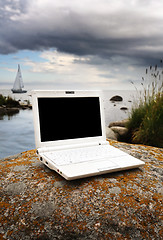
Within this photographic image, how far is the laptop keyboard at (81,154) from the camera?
171 centimetres

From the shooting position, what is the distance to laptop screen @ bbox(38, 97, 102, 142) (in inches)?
78.0

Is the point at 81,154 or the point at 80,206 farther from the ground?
the point at 81,154

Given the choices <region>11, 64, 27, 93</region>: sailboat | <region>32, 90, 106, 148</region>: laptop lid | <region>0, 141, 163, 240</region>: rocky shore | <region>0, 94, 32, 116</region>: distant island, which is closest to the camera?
<region>0, 141, 163, 240</region>: rocky shore

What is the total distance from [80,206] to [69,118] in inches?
36.9

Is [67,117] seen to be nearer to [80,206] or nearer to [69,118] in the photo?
→ [69,118]

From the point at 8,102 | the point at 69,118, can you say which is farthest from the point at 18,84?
the point at 69,118

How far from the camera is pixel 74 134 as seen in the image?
2.11 m

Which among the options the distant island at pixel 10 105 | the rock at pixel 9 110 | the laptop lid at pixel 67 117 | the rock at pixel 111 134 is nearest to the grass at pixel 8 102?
the distant island at pixel 10 105

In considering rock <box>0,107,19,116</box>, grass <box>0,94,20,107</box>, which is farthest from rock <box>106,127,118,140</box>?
grass <box>0,94,20,107</box>

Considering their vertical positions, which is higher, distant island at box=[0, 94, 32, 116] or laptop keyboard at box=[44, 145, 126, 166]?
distant island at box=[0, 94, 32, 116]

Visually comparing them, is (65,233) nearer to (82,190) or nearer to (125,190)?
(82,190)

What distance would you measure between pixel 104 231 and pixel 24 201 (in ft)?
1.78

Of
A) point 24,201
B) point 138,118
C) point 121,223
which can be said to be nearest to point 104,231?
point 121,223

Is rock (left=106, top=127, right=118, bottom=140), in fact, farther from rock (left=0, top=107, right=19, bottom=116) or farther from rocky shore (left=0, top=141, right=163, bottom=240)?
rock (left=0, top=107, right=19, bottom=116)
